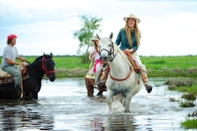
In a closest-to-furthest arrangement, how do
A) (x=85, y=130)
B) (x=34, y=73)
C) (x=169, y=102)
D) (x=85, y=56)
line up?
1. (x=85, y=130)
2. (x=169, y=102)
3. (x=34, y=73)
4. (x=85, y=56)

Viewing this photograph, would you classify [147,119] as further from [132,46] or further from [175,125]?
[132,46]

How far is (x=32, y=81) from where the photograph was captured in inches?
687

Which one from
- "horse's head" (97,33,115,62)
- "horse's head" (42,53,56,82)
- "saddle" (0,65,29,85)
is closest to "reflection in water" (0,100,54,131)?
"saddle" (0,65,29,85)

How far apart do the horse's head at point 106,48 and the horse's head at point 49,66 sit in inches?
210

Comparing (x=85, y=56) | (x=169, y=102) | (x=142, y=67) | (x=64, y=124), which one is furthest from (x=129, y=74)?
(x=85, y=56)

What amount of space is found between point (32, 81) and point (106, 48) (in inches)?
247

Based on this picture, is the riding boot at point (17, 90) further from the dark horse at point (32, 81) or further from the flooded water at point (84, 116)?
the flooded water at point (84, 116)

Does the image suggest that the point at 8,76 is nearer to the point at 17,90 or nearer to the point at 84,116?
the point at 17,90

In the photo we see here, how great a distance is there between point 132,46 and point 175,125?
3.47m

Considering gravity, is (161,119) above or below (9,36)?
below

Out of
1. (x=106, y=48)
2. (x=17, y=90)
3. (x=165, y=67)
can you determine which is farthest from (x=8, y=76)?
(x=165, y=67)

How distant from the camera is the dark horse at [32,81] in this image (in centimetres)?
1738

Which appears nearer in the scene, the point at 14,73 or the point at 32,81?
the point at 14,73

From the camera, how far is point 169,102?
1642 centimetres
